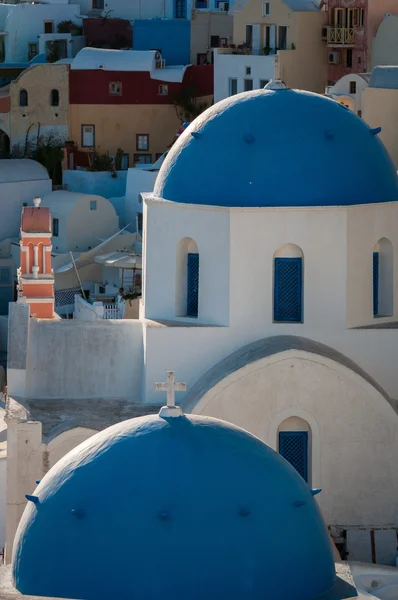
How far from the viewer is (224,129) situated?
2422cm

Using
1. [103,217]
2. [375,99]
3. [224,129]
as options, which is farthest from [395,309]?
[103,217]

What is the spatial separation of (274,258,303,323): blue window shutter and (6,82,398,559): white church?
0.06 ft

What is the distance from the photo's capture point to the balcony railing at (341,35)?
51.2 metres

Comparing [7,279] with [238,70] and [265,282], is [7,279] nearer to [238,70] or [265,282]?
[238,70]

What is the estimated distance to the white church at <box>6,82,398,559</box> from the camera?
23500mm

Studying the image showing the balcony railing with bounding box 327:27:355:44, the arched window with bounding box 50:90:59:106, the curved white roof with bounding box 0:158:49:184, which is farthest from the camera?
the arched window with bounding box 50:90:59:106

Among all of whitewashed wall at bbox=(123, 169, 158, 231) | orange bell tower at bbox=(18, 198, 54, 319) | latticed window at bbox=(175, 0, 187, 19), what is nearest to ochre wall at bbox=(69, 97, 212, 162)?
whitewashed wall at bbox=(123, 169, 158, 231)

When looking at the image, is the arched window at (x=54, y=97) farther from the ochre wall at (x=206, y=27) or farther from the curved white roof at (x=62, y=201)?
the curved white roof at (x=62, y=201)

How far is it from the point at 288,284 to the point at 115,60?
115ft

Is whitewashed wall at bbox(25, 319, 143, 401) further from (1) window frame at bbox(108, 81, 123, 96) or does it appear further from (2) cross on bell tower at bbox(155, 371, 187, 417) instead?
(1) window frame at bbox(108, 81, 123, 96)

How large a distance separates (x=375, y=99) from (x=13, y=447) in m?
15.9

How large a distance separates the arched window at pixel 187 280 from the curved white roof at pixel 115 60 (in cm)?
3398

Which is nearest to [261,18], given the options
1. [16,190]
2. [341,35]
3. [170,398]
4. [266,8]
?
[266,8]

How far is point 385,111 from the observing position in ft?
121
